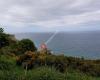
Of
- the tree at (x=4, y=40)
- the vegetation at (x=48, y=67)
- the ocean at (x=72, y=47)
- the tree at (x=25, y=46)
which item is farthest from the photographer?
the ocean at (x=72, y=47)

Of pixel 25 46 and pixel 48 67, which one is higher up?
pixel 25 46

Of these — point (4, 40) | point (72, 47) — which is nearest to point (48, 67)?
point (4, 40)

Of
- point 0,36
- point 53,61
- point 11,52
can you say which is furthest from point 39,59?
point 0,36

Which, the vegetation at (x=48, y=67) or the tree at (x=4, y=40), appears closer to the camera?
the vegetation at (x=48, y=67)

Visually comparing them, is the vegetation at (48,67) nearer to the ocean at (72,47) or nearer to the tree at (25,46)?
the tree at (25,46)

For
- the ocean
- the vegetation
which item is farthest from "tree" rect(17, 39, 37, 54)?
the vegetation

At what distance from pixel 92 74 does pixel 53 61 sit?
2243 millimetres

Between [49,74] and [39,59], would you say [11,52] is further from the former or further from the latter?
[49,74]

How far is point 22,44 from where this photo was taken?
25.9m

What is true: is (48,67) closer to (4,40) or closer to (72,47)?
(4,40)

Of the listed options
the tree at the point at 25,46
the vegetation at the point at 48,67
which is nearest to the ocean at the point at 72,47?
the tree at the point at 25,46

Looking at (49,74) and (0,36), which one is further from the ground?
(0,36)

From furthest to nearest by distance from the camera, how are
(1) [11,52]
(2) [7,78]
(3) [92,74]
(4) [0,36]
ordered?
(4) [0,36] → (1) [11,52] → (3) [92,74] → (2) [7,78]

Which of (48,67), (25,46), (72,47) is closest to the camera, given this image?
(48,67)
